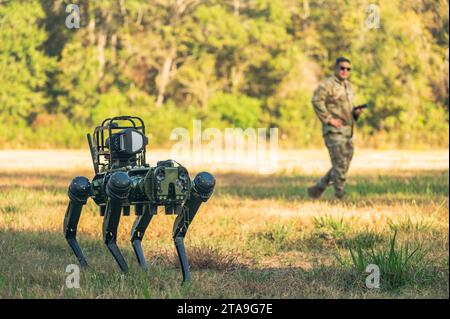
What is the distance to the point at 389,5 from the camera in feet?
150

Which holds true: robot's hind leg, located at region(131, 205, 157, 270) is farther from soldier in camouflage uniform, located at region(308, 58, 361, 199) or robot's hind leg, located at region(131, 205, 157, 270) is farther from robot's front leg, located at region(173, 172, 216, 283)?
soldier in camouflage uniform, located at region(308, 58, 361, 199)

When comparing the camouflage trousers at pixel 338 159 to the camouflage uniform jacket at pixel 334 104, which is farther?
the camouflage uniform jacket at pixel 334 104

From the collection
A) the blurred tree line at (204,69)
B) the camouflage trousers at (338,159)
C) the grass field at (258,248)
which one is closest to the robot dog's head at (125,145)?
the grass field at (258,248)

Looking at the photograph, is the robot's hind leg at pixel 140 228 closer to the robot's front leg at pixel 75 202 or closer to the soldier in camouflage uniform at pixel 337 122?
the robot's front leg at pixel 75 202

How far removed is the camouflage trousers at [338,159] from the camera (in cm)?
1540

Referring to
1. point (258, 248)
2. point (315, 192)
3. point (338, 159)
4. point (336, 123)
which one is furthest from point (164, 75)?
point (258, 248)

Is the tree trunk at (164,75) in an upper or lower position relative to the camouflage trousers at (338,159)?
upper

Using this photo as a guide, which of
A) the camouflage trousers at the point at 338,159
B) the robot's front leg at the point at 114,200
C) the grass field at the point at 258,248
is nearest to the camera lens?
the robot's front leg at the point at 114,200

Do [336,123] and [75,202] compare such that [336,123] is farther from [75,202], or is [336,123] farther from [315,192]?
[75,202]

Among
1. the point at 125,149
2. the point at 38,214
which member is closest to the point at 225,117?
the point at 38,214

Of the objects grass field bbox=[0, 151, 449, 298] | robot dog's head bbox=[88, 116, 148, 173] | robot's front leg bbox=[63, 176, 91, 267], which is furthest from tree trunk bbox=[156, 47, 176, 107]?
robot dog's head bbox=[88, 116, 148, 173]

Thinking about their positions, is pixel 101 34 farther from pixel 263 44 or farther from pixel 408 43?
pixel 408 43

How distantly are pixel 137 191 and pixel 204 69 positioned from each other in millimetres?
44424

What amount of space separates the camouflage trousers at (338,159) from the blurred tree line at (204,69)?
26.2 meters
